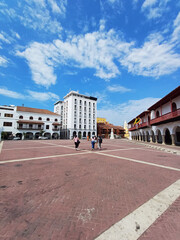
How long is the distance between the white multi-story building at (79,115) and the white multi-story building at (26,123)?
7206 mm

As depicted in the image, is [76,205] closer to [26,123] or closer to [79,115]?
[26,123]

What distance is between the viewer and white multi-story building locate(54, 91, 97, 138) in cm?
5078

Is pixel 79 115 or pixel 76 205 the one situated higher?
pixel 79 115

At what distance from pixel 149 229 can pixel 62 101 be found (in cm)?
6076

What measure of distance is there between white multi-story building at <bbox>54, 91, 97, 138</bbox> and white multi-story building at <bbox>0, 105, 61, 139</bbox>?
23.6 feet

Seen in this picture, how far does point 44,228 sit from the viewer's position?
80.1 inches

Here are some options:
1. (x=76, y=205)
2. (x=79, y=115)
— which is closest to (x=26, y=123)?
(x=79, y=115)

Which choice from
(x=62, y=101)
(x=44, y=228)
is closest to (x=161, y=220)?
(x=44, y=228)

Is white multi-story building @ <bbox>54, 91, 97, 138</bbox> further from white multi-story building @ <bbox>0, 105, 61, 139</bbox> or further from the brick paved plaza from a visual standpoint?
the brick paved plaza

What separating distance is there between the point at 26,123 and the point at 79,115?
22297 mm

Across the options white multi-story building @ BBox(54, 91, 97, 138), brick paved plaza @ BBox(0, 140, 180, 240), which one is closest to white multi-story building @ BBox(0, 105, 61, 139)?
white multi-story building @ BBox(54, 91, 97, 138)

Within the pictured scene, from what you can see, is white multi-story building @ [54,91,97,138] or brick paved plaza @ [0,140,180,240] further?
white multi-story building @ [54,91,97,138]

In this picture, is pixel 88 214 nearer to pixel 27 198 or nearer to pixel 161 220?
pixel 161 220

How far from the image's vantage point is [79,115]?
5303cm
